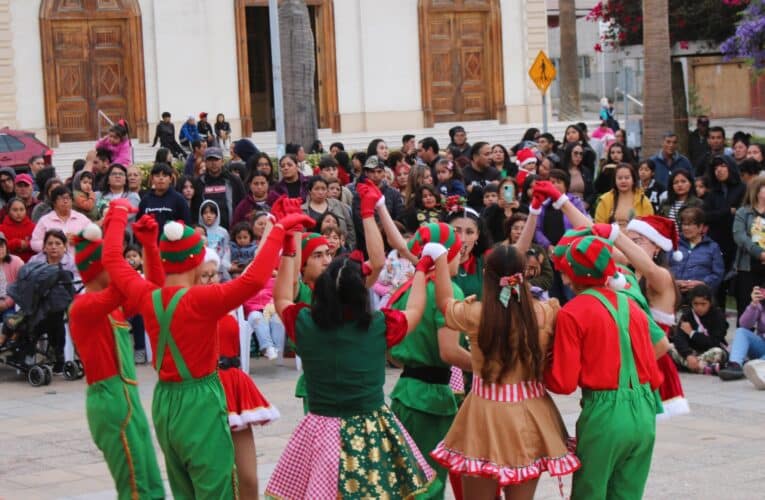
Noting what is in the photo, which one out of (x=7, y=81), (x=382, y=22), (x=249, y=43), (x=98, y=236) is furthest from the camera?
(x=249, y=43)

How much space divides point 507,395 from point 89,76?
2609 centimetres

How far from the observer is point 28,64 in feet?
101

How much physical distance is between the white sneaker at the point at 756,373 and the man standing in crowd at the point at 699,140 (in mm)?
8854

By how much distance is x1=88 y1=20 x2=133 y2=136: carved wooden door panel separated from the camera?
103 feet

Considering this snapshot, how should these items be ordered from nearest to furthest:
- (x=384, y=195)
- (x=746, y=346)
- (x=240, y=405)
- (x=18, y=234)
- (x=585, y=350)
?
(x=585, y=350) < (x=240, y=405) < (x=746, y=346) < (x=18, y=234) < (x=384, y=195)

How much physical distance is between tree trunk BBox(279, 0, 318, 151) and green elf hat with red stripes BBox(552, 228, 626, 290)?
18567mm

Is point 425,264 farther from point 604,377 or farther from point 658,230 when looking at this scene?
point 658,230

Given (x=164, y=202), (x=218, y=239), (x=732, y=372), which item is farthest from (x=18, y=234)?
(x=732, y=372)

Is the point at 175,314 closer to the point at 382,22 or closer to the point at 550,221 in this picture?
the point at 550,221

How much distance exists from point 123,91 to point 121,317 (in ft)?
81.0

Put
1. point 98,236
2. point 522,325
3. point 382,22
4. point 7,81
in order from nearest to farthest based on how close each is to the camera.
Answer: point 522,325 → point 98,236 → point 7,81 → point 382,22

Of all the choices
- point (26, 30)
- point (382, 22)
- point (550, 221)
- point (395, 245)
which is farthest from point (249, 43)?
point (395, 245)

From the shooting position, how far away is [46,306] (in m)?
13.6

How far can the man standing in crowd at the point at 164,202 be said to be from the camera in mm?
15156
